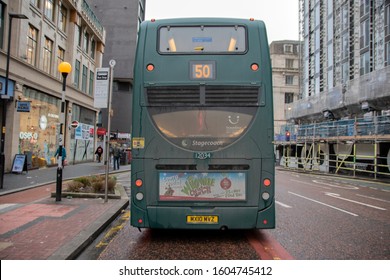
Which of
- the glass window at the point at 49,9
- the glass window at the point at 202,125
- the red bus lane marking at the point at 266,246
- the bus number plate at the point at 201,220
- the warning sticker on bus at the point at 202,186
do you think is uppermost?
the glass window at the point at 49,9

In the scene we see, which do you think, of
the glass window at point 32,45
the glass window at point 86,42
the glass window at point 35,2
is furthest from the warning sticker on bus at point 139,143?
the glass window at point 86,42

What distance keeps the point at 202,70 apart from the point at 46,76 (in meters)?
18.9

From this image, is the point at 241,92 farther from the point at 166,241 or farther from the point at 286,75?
the point at 286,75

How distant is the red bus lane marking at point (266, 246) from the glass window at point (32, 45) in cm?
1836

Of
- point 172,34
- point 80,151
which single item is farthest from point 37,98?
point 172,34

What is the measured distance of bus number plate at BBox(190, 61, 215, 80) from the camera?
580cm

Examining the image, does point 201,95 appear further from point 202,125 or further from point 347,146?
point 347,146

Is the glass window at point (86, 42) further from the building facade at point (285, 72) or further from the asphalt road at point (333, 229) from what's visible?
the building facade at point (285, 72)

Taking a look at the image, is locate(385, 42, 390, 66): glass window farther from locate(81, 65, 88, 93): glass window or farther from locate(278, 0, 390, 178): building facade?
locate(81, 65, 88, 93): glass window

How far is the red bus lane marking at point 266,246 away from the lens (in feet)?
16.8

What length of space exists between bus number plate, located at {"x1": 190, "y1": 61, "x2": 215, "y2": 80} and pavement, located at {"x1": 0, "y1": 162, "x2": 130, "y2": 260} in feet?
11.1

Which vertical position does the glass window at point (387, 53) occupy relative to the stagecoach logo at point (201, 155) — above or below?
above

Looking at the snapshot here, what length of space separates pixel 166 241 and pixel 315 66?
138ft

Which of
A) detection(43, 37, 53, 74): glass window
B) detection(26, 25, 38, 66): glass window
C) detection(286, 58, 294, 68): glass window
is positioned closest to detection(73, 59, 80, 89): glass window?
detection(43, 37, 53, 74): glass window
